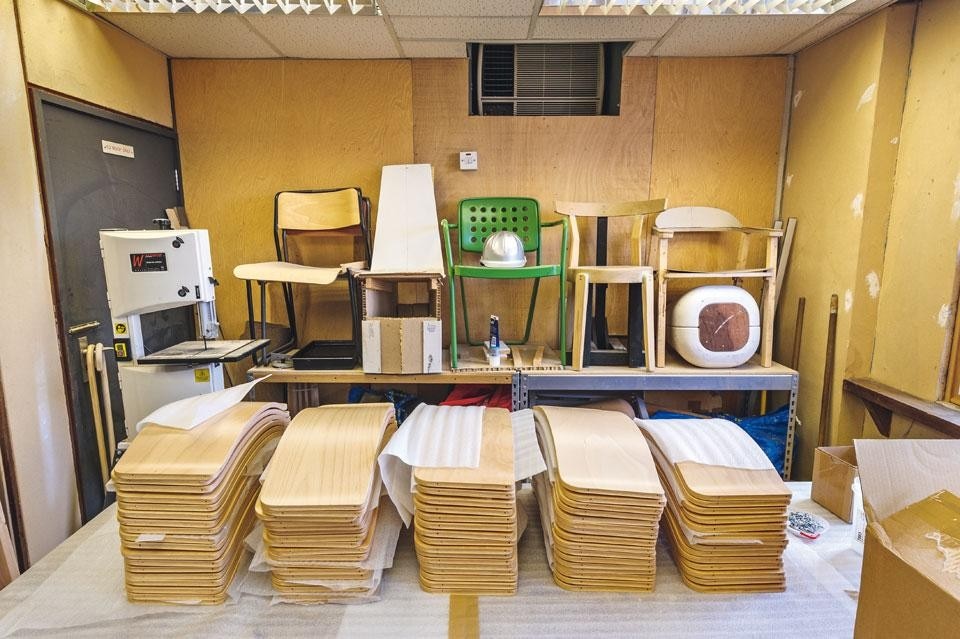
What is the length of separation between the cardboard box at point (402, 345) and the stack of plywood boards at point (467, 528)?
1382mm

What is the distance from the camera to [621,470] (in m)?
1.13

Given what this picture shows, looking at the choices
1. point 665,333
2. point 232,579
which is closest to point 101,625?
point 232,579

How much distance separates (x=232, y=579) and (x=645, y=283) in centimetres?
207

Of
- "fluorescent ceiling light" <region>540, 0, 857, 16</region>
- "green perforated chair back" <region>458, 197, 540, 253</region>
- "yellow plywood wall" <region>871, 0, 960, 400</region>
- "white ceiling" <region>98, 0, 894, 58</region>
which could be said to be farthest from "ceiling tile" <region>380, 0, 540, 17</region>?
"yellow plywood wall" <region>871, 0, 960, 400</region>

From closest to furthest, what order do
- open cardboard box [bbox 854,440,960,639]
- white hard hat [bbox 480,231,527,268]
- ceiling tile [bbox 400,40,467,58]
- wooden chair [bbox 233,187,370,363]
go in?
open cardboard box [bbox 854,440,960,639] < white hard hat [bbox 480,231,527,268] < ceiling tile [bbox 400,40,467,58] < wooden chair [bbox 233,187,370,363]

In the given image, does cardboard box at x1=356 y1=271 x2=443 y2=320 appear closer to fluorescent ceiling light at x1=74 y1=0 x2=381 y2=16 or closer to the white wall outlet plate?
the white wall outlet plate

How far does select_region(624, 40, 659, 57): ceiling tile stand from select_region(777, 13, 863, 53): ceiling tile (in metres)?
0.72

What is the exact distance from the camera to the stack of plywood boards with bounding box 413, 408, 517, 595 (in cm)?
109

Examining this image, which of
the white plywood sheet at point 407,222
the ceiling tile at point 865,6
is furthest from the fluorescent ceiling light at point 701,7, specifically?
the white plywood sheet at point 407,222

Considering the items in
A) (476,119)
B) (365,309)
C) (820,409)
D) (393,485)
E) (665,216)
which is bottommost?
(820,409)

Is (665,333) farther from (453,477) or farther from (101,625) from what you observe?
(101,625)

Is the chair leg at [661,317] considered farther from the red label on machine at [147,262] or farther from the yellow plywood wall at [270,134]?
the red label on machine at [147,262]

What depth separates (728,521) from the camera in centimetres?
111

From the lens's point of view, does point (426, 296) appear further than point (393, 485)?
Yes
